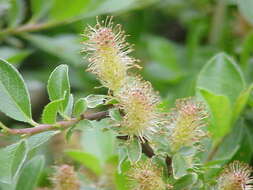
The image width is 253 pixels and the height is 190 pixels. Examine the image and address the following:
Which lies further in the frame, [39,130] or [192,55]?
[192,55]

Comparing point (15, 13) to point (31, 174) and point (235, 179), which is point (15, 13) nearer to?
point (31, 174)

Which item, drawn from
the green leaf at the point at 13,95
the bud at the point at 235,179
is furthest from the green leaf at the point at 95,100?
the bud at the point at 235,179

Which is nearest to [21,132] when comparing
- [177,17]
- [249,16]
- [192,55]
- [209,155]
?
[209,155]

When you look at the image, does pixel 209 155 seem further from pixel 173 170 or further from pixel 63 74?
pixel 63 74

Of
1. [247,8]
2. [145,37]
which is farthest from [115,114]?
[145,37]

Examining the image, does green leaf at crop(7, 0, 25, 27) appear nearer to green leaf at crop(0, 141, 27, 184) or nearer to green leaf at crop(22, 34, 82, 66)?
green leaf at crop(22, 34, 82, 66)

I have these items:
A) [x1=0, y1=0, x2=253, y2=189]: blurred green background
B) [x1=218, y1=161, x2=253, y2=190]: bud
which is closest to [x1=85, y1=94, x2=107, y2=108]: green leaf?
[x1=218, y1=161, x2=253, y2=190]: bud
